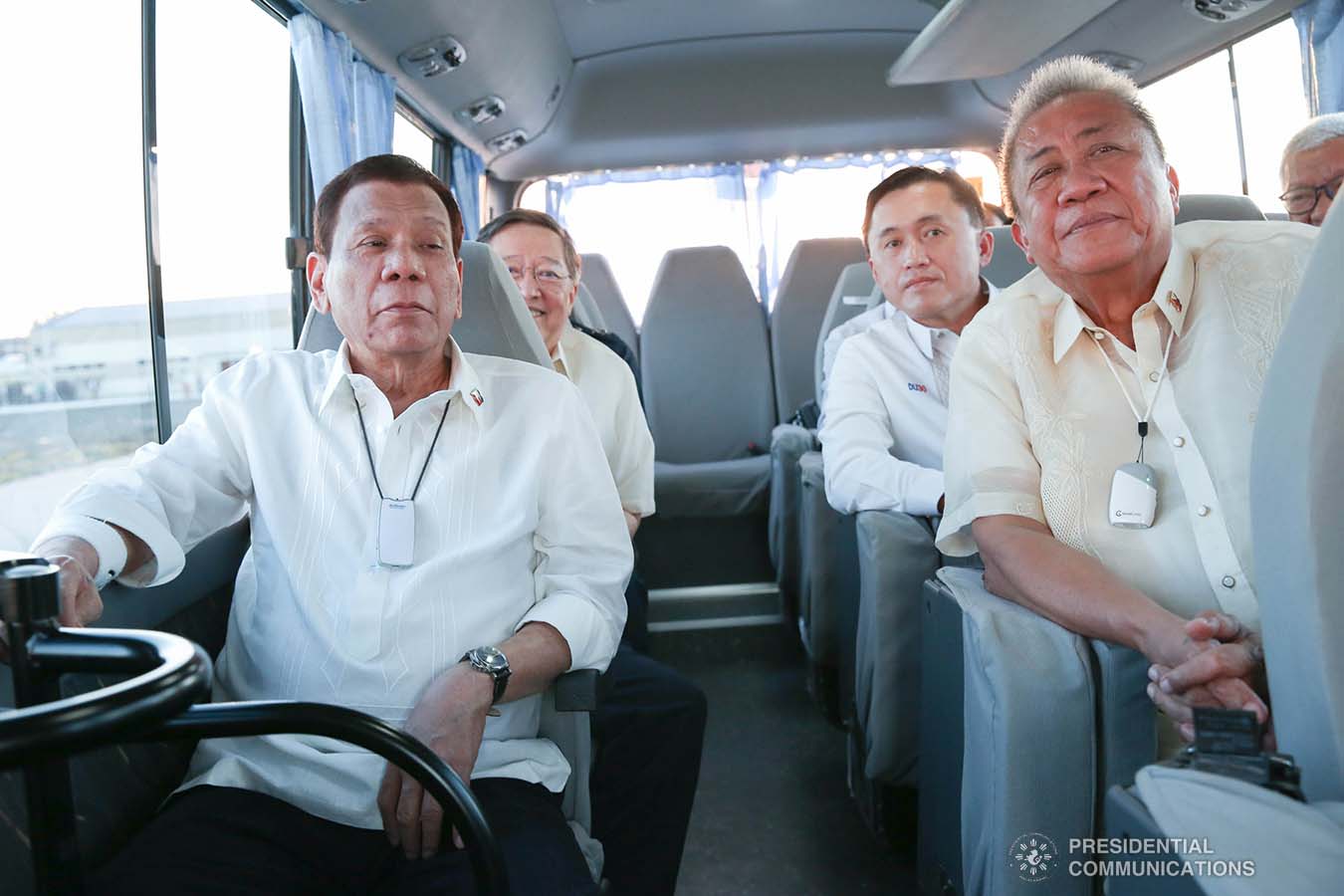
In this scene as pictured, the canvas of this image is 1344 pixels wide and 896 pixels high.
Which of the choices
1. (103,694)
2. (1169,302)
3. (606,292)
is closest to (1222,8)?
(606,292)

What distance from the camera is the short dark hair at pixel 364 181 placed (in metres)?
1.50

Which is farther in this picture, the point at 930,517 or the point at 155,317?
the point at 155,317

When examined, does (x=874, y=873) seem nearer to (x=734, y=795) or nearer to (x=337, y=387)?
(x=734, y=795)

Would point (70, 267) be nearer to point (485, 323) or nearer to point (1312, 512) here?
point (485, 323)

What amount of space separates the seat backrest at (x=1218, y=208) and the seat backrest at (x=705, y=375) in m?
2.07

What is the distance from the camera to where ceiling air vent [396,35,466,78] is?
11.0 ft

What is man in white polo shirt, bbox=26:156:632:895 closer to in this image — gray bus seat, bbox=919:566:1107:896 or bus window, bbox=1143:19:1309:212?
gray bus seat, bbox=919:566:1107:896

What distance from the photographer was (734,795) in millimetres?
2303

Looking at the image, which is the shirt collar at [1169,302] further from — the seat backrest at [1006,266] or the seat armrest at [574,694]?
the seat backrest at [1006,266]

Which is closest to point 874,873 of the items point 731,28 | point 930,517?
point 930,517

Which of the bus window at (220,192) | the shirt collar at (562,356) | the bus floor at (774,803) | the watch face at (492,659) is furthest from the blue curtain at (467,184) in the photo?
the watch face at (492,659)

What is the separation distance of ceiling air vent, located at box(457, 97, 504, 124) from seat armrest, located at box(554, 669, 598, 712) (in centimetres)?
341

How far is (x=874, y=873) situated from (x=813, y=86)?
4230mm

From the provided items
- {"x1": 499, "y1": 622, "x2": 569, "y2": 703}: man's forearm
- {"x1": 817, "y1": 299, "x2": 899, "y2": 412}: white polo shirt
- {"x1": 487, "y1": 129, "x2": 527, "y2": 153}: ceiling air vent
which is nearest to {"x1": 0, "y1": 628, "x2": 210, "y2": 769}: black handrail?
{"x1": 499, "y1": 622, "x2": 569, "y2": 703}: man's forearm
